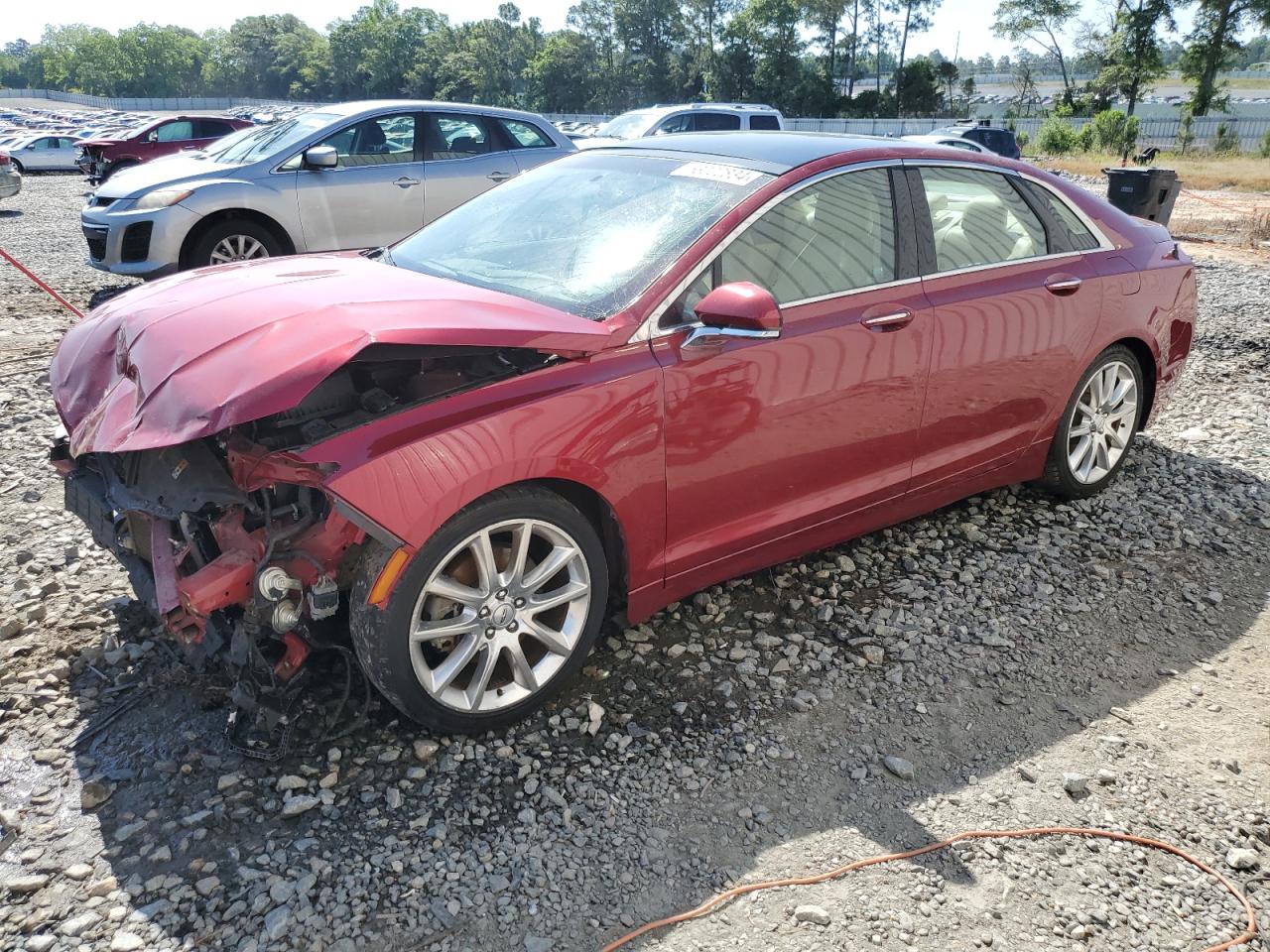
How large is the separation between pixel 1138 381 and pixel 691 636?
279cm

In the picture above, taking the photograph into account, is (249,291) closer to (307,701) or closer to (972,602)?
(307,701)

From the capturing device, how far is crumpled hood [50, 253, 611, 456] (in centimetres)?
247

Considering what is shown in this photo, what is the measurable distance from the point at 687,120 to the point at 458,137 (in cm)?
814

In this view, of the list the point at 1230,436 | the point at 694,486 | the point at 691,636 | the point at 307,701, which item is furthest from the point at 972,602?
the point at 1230,436

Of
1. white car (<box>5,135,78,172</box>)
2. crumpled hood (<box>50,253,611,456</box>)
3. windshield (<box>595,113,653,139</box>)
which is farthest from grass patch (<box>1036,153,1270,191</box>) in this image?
white car (<box>5,135,78,172</box>)

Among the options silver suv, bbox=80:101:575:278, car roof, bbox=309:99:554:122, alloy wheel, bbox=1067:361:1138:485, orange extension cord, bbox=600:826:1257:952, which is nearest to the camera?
orange extension cord, bbox=600:826:1257:952

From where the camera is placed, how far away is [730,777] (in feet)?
9.40

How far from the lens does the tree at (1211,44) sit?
48281mm

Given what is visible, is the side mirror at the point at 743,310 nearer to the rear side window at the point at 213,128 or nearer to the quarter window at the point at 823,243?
the quarter window at the point at 823,243

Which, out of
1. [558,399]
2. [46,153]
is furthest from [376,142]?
[46,153]

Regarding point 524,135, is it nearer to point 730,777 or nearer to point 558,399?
point 558,399

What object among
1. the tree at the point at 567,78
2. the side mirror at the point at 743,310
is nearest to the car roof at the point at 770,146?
the side mirror at the point at 743,310

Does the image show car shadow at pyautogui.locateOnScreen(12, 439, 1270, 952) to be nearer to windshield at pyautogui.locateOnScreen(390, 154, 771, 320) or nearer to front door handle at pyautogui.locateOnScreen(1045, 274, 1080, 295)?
front door handle at pyautogui.locateOnScreen(1045, 274, 1080, 295)

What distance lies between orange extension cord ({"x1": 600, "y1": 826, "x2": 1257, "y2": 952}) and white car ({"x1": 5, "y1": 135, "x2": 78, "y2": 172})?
30.8m
